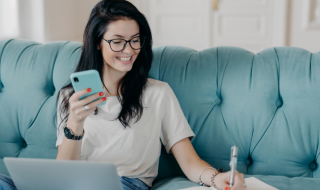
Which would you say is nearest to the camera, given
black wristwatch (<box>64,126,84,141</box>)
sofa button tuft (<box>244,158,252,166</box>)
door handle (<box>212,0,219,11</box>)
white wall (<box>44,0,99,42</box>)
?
black wristwatch (<box>64,126,84,141</box>)

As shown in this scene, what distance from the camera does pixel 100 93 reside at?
94 centimetres

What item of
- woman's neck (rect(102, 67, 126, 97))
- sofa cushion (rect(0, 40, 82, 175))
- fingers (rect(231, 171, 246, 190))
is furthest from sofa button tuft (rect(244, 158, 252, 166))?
sofa cushion (rect(0, 40, 82, 175))

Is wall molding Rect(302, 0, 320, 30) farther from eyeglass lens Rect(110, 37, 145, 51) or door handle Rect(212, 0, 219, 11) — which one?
eyeglass lens Rect(110, 37, 145, 51)

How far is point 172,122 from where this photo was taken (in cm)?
116

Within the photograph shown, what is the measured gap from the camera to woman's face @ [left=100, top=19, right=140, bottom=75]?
1.09m

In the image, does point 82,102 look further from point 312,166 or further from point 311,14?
point 311,14

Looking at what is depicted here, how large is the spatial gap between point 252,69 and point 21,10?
1985 millimetres

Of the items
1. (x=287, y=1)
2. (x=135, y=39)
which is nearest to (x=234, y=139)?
(x=135, y=39)

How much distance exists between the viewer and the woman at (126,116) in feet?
3.60

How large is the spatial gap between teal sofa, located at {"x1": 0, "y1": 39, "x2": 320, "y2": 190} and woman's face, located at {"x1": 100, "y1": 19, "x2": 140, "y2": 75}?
0.24 metres

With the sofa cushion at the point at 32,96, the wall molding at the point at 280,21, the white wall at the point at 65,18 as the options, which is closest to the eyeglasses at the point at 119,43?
the sofa cushion at the point at 32,96

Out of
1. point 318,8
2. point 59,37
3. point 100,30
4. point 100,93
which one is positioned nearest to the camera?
point 100,93

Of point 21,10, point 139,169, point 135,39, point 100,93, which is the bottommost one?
point 139,169

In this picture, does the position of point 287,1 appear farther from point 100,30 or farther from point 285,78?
point 100,30
